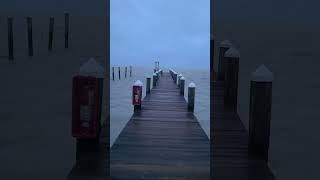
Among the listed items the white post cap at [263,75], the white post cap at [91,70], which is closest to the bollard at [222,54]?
the white post cap at [263,75]

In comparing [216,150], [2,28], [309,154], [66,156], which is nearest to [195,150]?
[216,150]

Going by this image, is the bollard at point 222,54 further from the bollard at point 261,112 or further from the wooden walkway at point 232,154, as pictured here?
the bollard at point 261,112

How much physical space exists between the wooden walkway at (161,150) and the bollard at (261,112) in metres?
0.77

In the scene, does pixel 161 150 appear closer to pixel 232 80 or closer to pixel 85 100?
pixel 85 100

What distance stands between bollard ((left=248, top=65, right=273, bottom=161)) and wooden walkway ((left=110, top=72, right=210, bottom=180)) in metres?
0.77

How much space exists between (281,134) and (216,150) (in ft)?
22.4

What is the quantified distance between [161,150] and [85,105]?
1.76m

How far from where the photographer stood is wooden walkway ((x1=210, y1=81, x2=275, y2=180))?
5902 millimetres

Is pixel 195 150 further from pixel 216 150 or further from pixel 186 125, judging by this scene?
pixel 186 125

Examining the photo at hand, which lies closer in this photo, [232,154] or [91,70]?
[91,70]

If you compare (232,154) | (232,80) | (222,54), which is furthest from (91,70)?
(222,54)

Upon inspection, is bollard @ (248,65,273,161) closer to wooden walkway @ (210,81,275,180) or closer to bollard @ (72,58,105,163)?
wooden walkway @ (210,81,275,180)

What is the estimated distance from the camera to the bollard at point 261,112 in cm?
682

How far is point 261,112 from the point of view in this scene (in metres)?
6.84
